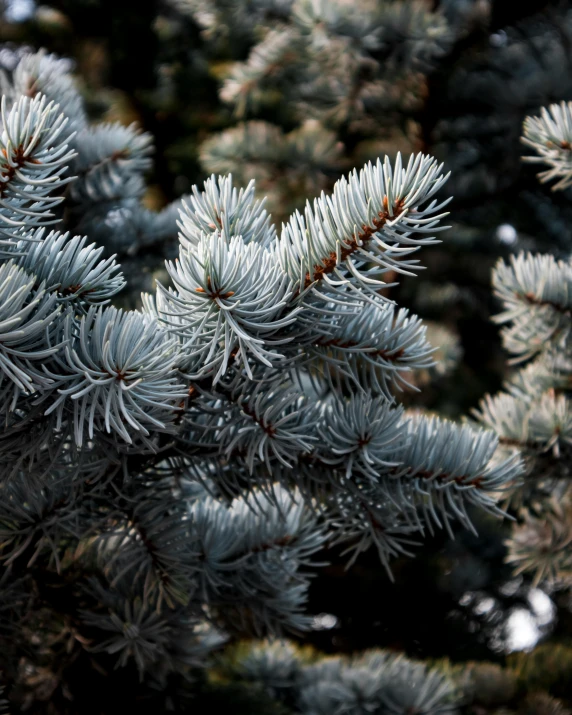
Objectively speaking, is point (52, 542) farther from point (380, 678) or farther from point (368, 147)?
point (368, 147)

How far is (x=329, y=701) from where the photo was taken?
955 mm

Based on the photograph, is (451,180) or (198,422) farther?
(451,180)

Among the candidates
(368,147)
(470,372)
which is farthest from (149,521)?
(470,372)

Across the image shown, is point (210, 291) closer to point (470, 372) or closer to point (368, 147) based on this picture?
point (368, 147)

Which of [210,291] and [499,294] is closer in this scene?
[210,291]

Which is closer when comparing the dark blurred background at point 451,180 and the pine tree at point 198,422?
the pine tree at point 198,422

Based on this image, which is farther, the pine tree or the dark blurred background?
the dark blurred background

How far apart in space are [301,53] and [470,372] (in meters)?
1.15

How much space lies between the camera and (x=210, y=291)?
0.43 metres

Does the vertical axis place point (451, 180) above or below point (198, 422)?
below

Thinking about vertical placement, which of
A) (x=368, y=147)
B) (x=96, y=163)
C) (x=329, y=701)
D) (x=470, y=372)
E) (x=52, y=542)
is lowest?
(x=470, y=372)

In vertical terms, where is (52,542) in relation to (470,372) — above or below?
above

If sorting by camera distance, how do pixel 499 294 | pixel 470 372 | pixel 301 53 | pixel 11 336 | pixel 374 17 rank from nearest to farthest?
pixel 11 336 < pixel 499 294 < pixel 374 17 < pixel 301 53 < pixel 470 372

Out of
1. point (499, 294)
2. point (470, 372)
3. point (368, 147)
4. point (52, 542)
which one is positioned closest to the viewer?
point (52, 542)
